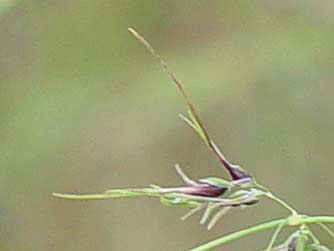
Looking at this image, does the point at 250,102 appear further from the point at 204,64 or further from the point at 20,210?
the point at 20,210

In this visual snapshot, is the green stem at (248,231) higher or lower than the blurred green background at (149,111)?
higher

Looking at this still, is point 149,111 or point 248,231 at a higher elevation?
point 248,231

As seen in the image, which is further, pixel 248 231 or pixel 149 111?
pixel 149 111

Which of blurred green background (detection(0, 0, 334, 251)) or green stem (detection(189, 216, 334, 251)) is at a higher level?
green stem (detection(189, 216, 334, 251))

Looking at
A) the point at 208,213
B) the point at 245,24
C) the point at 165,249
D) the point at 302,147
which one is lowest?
the point at 165,249

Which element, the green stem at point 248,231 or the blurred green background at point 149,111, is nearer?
the green stem at point 248,231

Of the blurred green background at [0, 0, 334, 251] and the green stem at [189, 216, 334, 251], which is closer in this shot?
the green stem at [189, 216, 334, 251]

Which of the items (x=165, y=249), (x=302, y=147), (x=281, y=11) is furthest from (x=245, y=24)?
(x=165, y=249)

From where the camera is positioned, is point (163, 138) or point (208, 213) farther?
point (163, 138)
